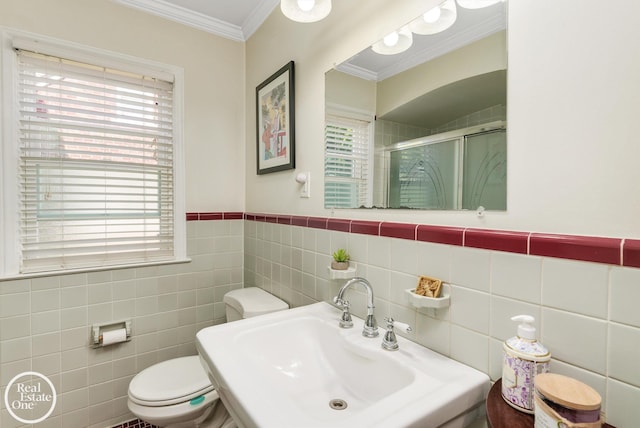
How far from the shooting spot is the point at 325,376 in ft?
3.31

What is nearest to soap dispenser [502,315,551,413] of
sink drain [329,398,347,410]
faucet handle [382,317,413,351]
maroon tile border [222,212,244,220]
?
faucet handle [382,317,413,351]

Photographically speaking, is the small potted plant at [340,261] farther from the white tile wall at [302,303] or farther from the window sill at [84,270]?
the window sill at [84,270]

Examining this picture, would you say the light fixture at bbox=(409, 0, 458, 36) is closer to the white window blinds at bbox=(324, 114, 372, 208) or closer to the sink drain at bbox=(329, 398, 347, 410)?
the white window blinds at bbox=(324, 114, 372, 208)

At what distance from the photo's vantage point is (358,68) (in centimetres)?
119

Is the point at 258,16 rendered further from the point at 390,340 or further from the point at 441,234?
the point at 390,340

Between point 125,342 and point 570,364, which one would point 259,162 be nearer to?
point 125,342

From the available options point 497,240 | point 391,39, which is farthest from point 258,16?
point 497,240

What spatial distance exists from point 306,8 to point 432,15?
47 centimetres

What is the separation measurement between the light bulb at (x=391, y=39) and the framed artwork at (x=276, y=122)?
639 mm

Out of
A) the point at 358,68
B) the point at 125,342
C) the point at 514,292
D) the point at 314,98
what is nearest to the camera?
the point at 514,292

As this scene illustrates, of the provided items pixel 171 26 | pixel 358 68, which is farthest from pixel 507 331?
pixel 171 26

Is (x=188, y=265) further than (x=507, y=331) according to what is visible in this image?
Yes

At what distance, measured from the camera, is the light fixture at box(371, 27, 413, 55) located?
0.99 meters

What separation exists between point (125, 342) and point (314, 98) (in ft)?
5.65
